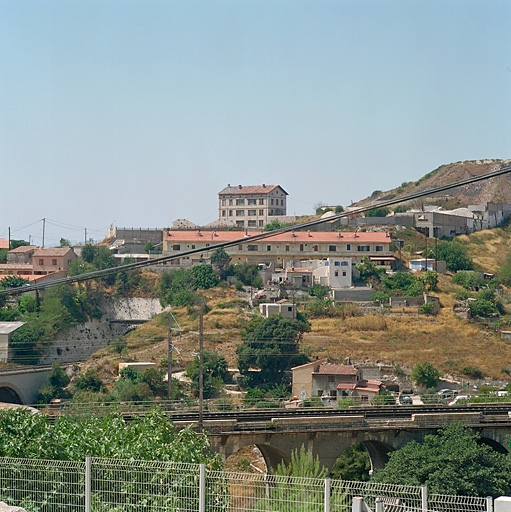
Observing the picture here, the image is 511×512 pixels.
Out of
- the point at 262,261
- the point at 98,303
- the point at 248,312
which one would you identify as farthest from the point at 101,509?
the point at 262,261

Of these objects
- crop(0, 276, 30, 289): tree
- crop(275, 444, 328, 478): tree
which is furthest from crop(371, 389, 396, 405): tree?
crop(0, 276, 30, 289): tree

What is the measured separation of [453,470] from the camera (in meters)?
24.5

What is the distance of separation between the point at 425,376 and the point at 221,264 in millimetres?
19286

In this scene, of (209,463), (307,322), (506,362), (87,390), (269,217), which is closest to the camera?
(209,463)

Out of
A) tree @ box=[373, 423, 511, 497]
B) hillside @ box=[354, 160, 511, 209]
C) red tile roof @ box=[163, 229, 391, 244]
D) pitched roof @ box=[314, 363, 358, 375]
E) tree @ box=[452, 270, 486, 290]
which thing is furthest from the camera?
hillside @ box=[354, 160, 511, 209]

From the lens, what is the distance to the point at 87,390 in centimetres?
4700

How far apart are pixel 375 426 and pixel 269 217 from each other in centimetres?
5204

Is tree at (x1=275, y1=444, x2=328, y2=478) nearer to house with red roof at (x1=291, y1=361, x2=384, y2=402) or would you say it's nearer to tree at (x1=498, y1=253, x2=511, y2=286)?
house with red roof at (x1=291, y1=361, x2=384, y2=402)

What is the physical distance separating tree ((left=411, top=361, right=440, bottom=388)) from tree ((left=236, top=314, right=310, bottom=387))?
16.6ft

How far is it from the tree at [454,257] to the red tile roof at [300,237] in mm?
3207

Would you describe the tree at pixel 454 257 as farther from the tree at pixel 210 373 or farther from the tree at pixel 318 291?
the tree at pixel 210 373

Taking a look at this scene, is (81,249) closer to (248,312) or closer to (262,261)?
(262,261)

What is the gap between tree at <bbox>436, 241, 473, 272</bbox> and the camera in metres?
65.1

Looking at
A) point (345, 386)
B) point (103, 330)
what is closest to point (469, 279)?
point (345, 386)
